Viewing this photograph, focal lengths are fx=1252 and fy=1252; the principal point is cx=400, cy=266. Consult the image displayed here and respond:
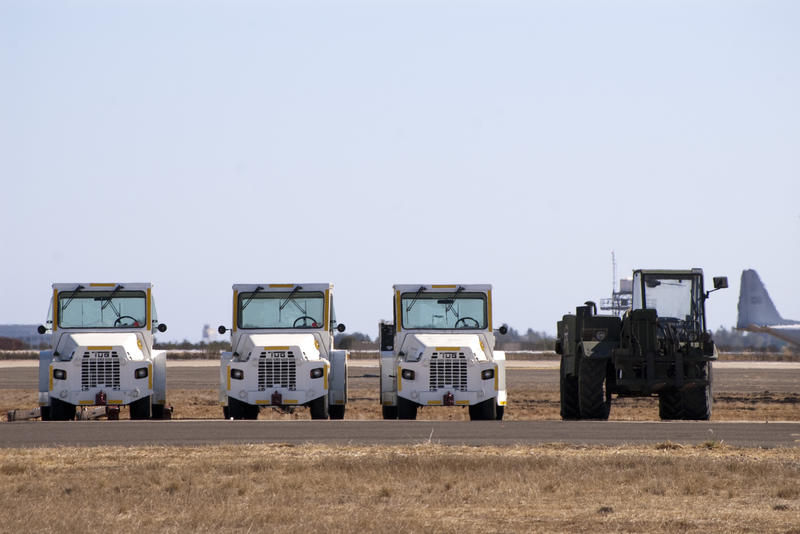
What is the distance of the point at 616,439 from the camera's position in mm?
20109

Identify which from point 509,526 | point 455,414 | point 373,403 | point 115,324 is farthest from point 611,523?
point 373,403

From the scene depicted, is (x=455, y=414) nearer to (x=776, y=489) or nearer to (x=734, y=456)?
(x=734, y=456)

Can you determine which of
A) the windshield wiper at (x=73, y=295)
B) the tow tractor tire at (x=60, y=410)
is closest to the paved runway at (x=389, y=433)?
the tow tractor tire at (x=60, y=410)

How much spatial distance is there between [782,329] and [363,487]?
8386 cm

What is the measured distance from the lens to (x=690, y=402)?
25.0 metres

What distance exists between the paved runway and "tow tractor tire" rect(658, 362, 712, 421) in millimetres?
1489

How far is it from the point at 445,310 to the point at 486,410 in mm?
2215

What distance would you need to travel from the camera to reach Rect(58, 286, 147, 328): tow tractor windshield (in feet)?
84.5

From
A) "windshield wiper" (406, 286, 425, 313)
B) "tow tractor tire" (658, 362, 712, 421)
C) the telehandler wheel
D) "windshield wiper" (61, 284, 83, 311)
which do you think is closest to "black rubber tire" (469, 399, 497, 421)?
"windshield wiper" (406, 286, 425, 313)

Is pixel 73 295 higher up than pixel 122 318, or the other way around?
pixel 73 295

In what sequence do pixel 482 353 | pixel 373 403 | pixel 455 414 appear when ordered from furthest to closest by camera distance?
pixel 373 403 < pixel 455 414 < pixel 482 353

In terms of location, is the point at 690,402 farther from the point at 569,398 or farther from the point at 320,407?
the point at 320,407

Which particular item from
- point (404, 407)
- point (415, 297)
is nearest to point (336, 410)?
point (404, 407)

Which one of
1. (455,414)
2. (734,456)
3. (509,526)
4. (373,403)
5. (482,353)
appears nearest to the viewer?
(509,526)
